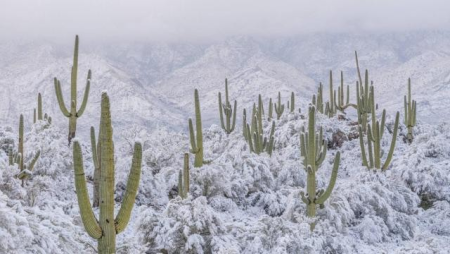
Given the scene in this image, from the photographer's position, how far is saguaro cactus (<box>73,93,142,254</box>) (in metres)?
5.56

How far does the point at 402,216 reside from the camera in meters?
14.4

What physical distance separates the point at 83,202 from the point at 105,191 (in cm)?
29

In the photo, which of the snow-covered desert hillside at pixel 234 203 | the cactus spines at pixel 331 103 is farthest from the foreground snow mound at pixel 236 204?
the cactus spines at pixel 331 103

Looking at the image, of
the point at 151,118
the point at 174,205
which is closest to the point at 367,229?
the point at 174,205

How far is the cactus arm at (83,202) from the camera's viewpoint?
217 inches

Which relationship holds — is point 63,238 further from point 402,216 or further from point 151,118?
point 151,118

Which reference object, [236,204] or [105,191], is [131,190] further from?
[236,204]

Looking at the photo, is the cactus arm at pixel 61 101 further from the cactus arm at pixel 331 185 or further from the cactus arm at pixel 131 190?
→ the cactus arm at pixel 131 190

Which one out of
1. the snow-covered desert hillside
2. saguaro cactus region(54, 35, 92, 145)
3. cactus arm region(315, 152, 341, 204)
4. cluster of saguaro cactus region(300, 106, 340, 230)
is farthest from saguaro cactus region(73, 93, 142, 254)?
saguaro cactus region(54, 35, 92, 145)

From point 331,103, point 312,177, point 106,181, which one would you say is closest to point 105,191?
point 106,181

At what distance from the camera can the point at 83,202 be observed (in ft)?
18.0

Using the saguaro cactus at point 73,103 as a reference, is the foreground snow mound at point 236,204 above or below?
below

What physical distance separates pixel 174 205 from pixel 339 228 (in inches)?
200

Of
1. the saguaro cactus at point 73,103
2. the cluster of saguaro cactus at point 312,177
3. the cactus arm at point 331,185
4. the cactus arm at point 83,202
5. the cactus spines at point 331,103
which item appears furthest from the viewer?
the cactus spines at point 331,103
